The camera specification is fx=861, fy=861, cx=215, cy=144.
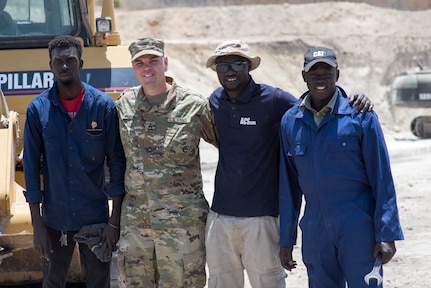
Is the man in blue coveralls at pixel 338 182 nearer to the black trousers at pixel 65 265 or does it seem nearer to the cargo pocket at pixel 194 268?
the cargo pocket at pixel 194 268

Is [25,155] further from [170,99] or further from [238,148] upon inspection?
[238,148]

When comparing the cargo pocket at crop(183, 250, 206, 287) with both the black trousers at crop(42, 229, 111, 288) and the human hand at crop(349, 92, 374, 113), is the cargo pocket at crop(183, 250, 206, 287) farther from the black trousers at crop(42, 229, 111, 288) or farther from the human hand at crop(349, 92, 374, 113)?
the human hand at crop(349, 92, 374, 113)

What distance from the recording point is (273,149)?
5.13 metres

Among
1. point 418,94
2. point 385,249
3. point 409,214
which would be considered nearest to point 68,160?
point 385,249

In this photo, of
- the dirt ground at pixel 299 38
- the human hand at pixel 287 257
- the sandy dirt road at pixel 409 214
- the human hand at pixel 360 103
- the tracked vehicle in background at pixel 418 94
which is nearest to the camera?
the human hand at pixel 360 103

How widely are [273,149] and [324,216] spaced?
591 millimetres

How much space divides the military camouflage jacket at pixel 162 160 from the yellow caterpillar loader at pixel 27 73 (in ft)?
2.82

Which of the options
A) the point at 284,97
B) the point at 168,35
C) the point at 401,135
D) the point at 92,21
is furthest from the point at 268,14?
the point at 284,97

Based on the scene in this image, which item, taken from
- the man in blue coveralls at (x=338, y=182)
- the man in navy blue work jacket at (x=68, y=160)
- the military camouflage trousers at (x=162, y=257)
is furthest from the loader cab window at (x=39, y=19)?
the man in blue coveralls at (x=338, y=182)

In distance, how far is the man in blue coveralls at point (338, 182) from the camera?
15.2ft

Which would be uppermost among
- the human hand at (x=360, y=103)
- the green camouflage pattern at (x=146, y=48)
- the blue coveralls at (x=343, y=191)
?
the green camouflage pattern at (x=146, y=48)

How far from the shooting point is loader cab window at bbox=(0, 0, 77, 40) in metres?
7.66

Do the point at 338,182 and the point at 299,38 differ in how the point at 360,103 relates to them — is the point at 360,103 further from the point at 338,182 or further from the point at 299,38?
the point at 299,38

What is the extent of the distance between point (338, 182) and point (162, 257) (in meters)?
1.19
